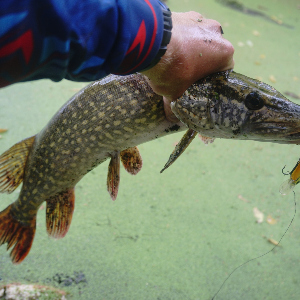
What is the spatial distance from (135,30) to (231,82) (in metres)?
0.40

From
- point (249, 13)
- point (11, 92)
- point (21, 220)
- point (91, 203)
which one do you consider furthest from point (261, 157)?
point (249, 13)

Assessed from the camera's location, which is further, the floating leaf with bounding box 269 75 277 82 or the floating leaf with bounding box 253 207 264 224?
the floating leaf with bounding box 269 75 277 82

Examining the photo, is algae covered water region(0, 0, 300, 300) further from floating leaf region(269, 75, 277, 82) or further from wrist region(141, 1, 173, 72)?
wrist region(141, 1, 173, 72)

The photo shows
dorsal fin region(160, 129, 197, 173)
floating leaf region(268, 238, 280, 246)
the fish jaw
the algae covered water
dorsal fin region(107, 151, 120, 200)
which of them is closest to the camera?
the fish jaw

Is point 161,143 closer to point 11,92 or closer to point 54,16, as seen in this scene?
point 11,92

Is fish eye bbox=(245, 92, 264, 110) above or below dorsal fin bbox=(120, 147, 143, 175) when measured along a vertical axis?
above

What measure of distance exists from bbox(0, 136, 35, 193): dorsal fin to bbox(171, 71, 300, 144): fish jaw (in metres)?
0.59

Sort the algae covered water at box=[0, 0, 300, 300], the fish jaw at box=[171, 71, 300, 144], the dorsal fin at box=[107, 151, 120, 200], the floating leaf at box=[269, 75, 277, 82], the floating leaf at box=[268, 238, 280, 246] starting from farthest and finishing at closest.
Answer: the floating leaf at box=[269, 75, 277, 82] → the floating leaf at box=[268, 238, 280, 246] → the algae covered water at box=[0, 0, 300, 300] → the dorsal fin at box=[107, 151, 120, 200] → the fish jaw at box=[171, 71, 300, 144]

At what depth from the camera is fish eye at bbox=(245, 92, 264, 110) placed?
845 millimetres

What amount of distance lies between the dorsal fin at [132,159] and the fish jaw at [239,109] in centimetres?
35

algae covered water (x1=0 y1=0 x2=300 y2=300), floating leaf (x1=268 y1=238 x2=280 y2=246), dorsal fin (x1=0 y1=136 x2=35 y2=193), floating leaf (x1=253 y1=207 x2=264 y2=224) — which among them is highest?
dorsal fin (x1=0 y1=136 x2=35 y2=193)

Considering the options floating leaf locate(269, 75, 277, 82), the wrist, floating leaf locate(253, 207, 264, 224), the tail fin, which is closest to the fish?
the tail fin

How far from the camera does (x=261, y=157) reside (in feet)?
6.93

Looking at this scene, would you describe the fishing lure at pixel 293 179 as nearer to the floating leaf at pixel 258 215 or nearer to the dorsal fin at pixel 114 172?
the dorsal fin at pixel 114 172
